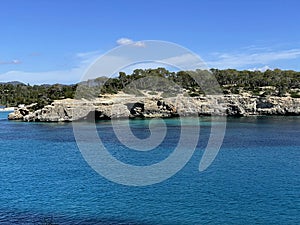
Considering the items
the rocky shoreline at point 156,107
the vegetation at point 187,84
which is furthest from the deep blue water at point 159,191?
the vegetation at point 187,84

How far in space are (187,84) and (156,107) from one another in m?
31.7

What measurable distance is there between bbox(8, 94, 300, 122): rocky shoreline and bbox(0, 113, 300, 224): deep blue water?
45381 mm

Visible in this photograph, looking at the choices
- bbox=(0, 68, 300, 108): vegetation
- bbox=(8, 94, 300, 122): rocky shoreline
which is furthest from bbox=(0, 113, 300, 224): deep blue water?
bbox=(0, 68, 300, 108): vegetation

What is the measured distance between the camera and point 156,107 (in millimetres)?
103188

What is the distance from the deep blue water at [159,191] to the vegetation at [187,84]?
188 ft

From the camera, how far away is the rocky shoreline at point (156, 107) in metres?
98.9

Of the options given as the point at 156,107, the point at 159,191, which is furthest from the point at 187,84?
the point at 159,191

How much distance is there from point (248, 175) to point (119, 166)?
1415 centimetres

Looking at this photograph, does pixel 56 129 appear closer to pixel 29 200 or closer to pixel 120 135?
pixel 120 135

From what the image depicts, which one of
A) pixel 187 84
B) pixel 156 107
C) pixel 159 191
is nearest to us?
pixel 159 191

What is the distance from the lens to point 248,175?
122ft

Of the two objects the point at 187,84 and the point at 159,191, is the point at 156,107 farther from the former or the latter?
the point at 159,191

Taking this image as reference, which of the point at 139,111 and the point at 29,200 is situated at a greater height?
the point at 139,111

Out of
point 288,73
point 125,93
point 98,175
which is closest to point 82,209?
point 98,175
